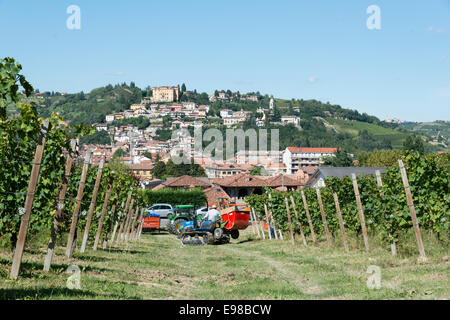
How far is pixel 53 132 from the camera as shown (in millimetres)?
11969

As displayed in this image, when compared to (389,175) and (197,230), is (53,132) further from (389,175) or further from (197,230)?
(197,230)

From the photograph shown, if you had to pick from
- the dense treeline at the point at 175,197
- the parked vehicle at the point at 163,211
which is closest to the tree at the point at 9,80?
the parked vehicle at the point at 163,211

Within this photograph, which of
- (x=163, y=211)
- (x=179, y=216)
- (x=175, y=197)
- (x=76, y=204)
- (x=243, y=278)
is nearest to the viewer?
(x=243, y=278)

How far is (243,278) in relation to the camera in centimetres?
1162

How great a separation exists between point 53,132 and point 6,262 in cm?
267

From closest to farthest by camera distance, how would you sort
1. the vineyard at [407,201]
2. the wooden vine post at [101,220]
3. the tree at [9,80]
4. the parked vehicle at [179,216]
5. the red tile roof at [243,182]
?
1. the tree at [9,80]
2. the vineyard at [407,201]
3. the wooden vine post at [101,220]
4. the parked vehicle at [179,216]
5. the red tile roof at [243,182]

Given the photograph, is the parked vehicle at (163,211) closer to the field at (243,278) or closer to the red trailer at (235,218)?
the red trailer at (235,218)

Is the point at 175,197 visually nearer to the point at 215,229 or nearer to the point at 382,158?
the point at 215,229

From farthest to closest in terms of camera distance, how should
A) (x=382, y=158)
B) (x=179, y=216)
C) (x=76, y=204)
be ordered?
(x=382, y=158)
(x=179, y=216)
(x=76, y=204)

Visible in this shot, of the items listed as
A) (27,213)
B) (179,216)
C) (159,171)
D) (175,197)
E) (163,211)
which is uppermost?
(27,213)

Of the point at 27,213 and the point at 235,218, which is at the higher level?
the point at 27,213

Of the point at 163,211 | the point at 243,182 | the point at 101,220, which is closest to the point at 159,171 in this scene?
the point at 243,182

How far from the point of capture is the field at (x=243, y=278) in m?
8.31
